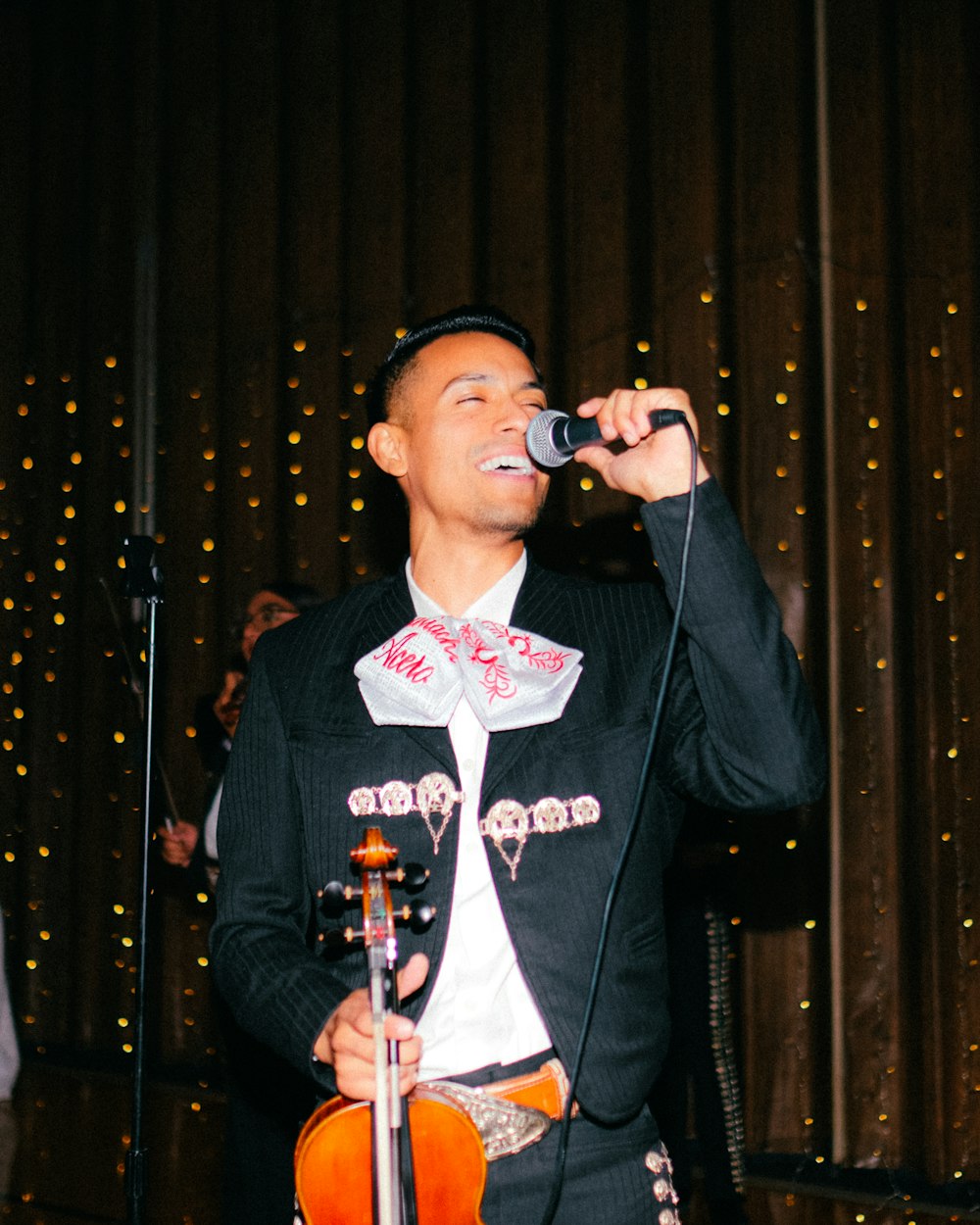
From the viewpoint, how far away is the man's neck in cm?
179

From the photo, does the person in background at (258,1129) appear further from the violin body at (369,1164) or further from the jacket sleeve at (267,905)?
the violin body at (369,1164)

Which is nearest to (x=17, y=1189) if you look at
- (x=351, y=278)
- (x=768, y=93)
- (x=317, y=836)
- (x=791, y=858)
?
(x=791, y=858)

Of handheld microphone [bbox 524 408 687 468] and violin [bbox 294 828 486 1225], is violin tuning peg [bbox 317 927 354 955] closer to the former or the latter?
violin [bbox 294 828 486 1225]

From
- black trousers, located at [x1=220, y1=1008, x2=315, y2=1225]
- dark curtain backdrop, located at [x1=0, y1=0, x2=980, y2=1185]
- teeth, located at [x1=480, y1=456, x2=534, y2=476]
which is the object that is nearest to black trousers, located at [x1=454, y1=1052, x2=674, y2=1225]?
teeth, located at [x1=480, y1=456, x2=534, y2=476]

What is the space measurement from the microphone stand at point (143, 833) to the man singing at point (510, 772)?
3.08 ft

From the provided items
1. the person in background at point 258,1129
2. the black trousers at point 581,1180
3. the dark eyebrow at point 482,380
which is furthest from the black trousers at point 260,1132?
the dark eyebrow at point 482,380

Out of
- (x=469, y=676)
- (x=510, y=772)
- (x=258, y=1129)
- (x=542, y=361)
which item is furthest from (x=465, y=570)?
(x=542, y=361)

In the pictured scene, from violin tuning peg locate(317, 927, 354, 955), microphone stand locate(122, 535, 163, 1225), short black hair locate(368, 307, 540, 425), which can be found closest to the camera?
violin tuning peg locate(317, 927, 354, 955)

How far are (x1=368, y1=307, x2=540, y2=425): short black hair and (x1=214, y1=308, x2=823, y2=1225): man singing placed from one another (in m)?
0.09

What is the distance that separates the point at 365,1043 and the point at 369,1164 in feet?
0.48

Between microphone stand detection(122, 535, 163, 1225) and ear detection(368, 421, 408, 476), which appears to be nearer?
ear detection(368, 421, 408, 476)

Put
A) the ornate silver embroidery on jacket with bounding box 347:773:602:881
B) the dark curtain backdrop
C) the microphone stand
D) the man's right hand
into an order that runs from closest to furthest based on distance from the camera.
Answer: the man's right hand → the ornate silver embroidery on jacket with bounding box 347:773:602:881 → the microphone stand → the dark curtain backdrop

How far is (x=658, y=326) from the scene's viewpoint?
13.9ft

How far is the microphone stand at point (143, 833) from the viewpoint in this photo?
2521mm
